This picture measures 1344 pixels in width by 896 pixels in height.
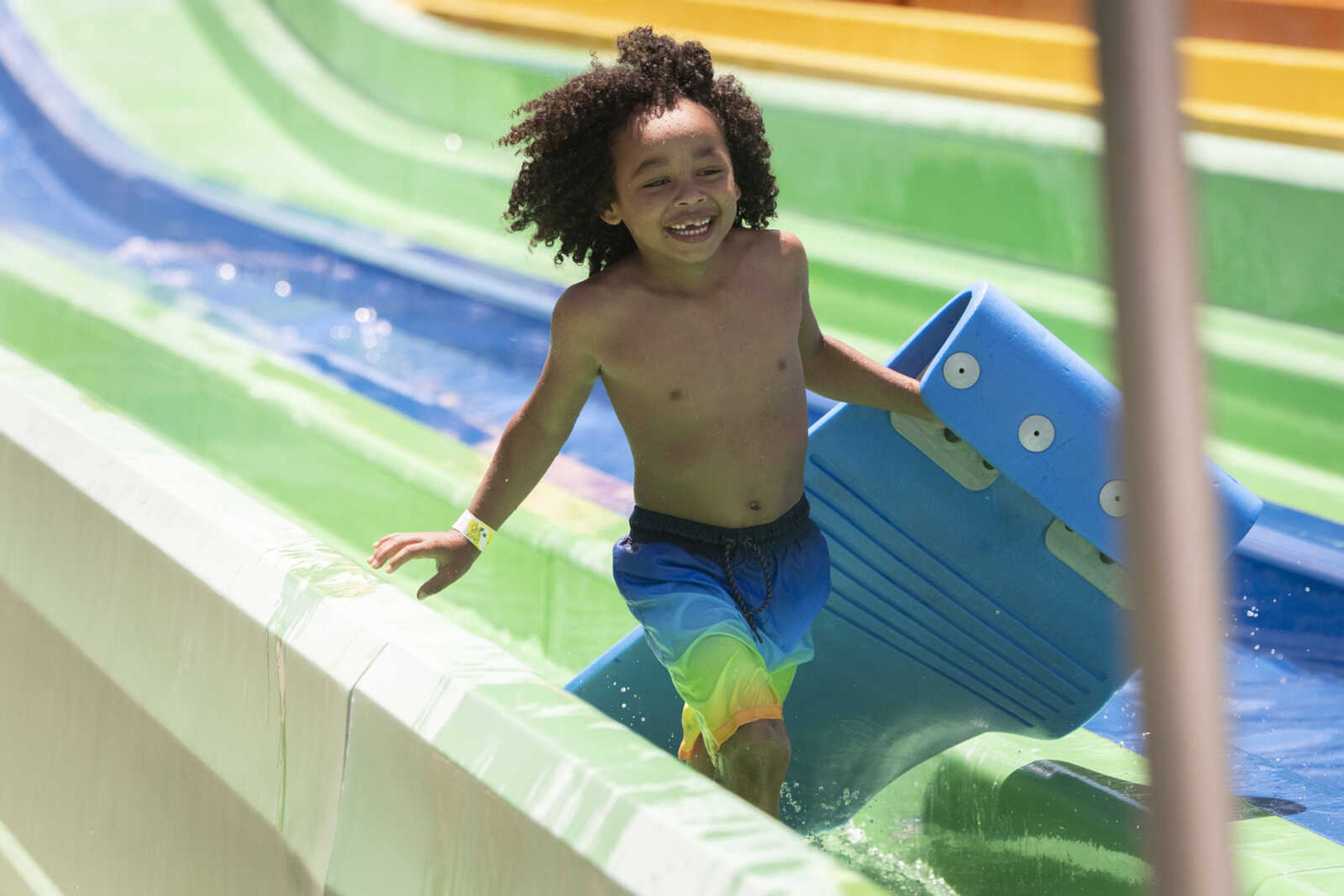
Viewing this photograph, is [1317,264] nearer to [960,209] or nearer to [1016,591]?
[960,209]

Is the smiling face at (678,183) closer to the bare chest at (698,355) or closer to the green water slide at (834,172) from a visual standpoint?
the bare chest at (698,355)

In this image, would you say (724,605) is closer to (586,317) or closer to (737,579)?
(737,579)

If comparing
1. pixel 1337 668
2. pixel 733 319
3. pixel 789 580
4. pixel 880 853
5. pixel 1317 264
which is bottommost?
pixel 880 853

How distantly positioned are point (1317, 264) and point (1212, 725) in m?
3.10

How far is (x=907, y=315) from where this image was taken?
404 cm

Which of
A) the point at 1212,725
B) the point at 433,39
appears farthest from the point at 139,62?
the point at 1212,725

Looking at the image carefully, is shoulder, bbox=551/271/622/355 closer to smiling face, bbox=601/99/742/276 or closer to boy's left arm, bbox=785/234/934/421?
smiling face, bbox=601/99/742/276

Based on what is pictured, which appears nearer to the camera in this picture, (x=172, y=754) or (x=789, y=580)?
(x=172, y=754)

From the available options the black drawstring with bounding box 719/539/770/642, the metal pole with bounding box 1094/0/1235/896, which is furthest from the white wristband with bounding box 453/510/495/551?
the metal pole with bounding box 1094/0/1235/896

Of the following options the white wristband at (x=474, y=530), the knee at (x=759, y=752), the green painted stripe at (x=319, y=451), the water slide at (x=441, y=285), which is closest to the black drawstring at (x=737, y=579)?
the knee at (x=759, y=752)

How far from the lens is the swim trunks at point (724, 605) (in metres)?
1.62

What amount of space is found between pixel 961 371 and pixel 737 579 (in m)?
0.36

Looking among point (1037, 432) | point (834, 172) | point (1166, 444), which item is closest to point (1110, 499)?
point (1037, 432)

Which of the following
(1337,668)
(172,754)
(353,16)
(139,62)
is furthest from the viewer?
(139,62)
